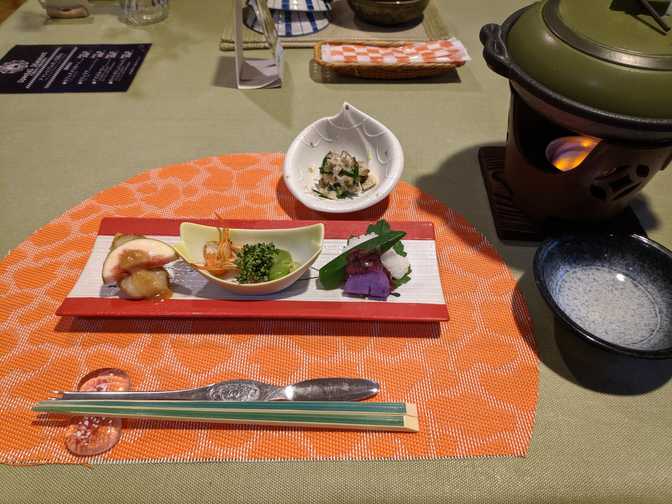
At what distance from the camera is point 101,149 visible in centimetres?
145

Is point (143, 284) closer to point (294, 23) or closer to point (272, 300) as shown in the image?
point (272, 300)

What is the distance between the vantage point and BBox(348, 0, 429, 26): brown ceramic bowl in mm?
1899

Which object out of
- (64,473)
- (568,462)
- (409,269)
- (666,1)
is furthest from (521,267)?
(64,473)

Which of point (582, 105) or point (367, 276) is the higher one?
point (582, 105)

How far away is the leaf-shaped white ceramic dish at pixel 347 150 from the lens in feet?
3.89

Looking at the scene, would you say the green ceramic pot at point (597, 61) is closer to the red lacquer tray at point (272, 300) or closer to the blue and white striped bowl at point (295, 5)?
the red lacquer tray at point (272, 300)

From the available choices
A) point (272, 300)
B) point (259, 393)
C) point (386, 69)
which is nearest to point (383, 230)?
point (272, 300)

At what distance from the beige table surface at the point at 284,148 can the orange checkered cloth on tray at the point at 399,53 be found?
0.32 feet

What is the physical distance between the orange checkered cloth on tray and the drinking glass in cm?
90

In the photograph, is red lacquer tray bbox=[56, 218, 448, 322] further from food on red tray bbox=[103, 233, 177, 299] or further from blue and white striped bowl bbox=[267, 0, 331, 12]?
blue and white striped bowl bbox=[267, 0, 331, 12]

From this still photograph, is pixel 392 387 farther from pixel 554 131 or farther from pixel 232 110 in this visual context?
pixel 232 110

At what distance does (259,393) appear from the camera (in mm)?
812

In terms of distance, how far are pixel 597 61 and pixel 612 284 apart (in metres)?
0.47

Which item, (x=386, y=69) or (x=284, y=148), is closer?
(x=284, y=148)
